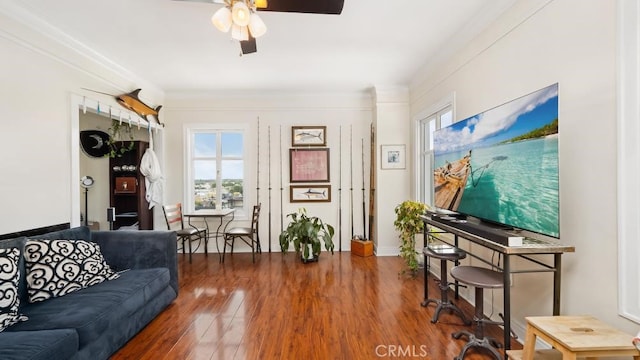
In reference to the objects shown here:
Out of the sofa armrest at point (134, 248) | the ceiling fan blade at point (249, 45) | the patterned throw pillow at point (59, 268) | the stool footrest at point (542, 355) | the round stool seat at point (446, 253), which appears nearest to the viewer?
the stool footrest at point (542, 355)

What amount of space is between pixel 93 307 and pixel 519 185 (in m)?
2.88

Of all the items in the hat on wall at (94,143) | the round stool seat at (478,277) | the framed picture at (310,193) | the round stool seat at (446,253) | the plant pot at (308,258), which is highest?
the hat on wall at (94,143)

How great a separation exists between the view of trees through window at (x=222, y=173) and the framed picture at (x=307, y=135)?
97 cm

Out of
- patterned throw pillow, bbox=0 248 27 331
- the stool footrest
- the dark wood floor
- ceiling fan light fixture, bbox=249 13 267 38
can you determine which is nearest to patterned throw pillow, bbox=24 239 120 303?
patterned throw pillow, bbox=0 248 27 331

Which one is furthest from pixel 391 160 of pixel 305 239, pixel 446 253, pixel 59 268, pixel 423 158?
pixel 59 268

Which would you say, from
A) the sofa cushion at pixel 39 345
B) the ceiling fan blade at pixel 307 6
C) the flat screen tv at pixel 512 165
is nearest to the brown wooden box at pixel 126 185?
the sofa cushion at pixel 39 345

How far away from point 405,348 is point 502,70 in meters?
2.34

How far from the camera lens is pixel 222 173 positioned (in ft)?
16.6

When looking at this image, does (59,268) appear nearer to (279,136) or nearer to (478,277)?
(478,277)

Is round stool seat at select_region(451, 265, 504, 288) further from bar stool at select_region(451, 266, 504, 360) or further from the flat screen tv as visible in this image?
the flat screen tv

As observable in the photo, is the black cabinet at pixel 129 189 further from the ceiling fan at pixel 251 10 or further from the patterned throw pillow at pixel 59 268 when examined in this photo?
the ceiling fan at pixel 251 10

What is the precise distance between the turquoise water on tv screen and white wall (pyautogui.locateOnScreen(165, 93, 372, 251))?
2.85 m

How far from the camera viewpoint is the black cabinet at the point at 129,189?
4.63 m

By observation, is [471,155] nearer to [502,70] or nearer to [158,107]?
[502,70]
